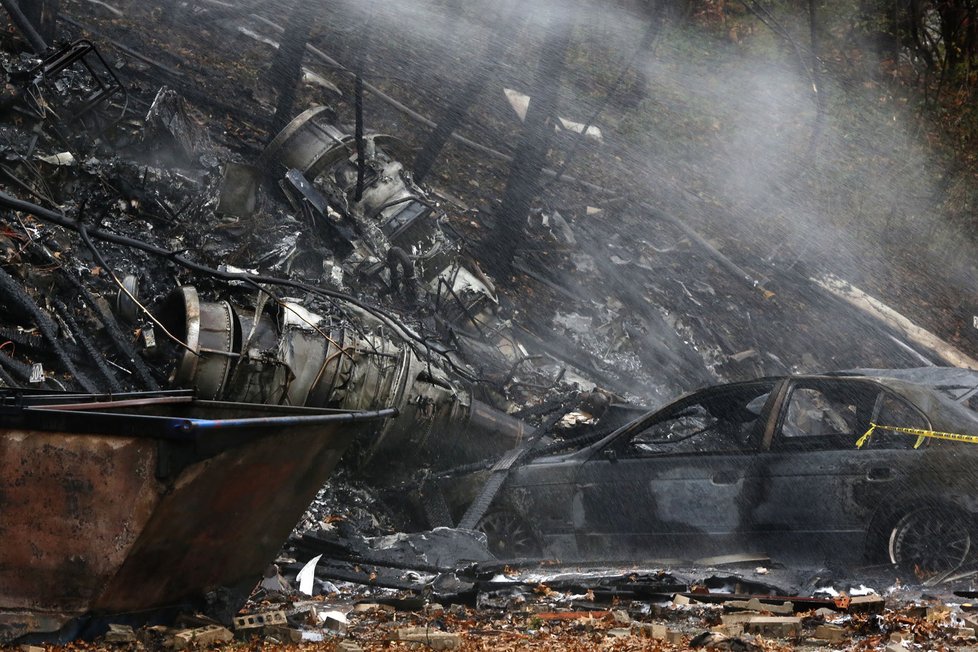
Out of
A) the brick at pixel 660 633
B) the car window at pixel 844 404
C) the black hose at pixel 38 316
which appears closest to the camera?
the brick at pixel 660 633

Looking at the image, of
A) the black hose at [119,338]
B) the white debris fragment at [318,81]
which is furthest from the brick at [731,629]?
the white debris fragment at [318,81]

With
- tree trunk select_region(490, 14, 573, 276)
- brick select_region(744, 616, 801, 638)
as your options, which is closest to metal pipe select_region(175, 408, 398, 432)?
brick select_region(744, 616, 801, 638)

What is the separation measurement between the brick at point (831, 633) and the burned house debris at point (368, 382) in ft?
0.82

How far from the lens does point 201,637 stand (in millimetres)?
4441

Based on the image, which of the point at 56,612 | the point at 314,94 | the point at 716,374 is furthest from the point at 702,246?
the point at 56,612

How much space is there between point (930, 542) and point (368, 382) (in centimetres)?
438

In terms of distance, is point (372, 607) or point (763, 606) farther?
point (372, 607)

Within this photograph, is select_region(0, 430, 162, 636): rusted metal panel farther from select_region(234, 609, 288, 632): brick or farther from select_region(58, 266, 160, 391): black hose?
select_region(58, 266, 160, 391): black hose

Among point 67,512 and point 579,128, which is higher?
point 579,128

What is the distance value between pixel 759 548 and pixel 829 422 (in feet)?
11.1

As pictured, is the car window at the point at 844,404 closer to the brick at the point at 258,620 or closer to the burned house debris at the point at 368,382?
the burned house debris at the point at 368,382

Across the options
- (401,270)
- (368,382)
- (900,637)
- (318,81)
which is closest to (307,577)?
(368,382)

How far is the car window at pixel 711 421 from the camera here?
7.29 m

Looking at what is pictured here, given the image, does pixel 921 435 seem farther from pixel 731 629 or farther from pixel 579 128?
pixel 579 128
